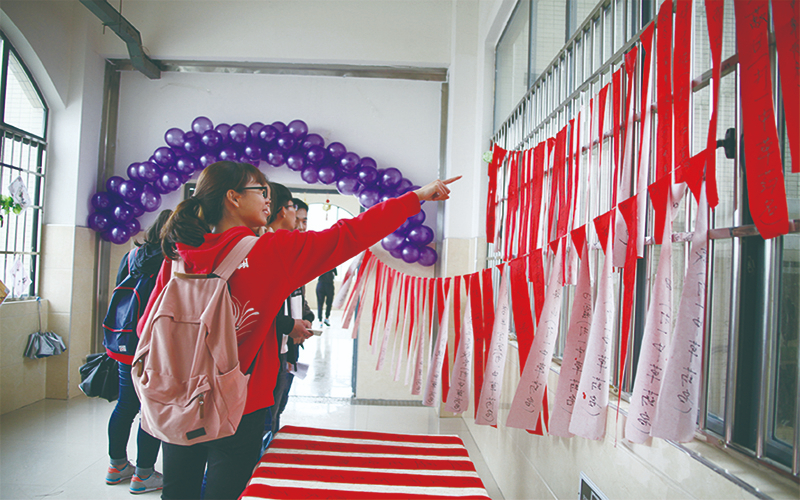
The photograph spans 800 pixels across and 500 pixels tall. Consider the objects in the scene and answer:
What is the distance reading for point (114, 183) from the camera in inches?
149

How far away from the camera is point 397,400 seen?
3879mm

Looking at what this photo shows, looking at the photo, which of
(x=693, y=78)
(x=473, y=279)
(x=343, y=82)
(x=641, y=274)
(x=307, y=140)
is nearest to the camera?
(x=693, y=78)

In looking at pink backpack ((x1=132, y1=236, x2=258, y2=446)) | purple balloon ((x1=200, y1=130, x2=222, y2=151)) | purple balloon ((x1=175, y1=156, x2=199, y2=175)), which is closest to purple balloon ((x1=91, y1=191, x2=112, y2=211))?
purple balloon ((x1=175, y1=156, x2=199, y2=175))

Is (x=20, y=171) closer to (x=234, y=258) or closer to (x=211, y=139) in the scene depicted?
(x=211, y=139)

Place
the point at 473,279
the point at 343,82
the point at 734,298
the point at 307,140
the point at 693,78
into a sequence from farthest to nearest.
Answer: the point at 343,82 → the point at 307,140 → the point at 473,279 → the point at 693,78 → the point at 734,298

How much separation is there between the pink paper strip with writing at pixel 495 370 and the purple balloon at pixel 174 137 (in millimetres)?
3282

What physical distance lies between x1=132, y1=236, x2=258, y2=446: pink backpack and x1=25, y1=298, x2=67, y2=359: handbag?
10.5 ft

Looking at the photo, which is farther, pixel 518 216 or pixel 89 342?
pixel 89 342

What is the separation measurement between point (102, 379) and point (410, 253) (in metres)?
2.25

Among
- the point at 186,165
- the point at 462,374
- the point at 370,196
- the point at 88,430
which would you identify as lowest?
the point at 88,430

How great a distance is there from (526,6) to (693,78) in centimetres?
191

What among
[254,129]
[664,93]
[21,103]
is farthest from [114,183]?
[664,93]

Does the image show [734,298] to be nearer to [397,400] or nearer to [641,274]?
[641,274]

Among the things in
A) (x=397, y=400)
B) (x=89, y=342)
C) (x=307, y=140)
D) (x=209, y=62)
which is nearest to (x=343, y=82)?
Result: (x=307, y=140)
